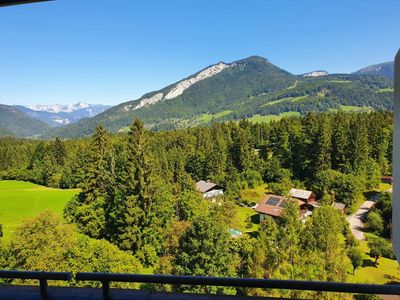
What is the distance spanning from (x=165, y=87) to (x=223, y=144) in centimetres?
13965

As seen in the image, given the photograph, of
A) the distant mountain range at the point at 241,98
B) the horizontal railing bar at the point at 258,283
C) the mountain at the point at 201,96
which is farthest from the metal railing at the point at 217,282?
the mountain at the point at 201,96

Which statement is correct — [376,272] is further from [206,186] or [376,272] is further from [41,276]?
[206,186]

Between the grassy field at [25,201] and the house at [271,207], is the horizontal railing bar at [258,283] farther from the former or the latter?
the grassy field at [25,201]

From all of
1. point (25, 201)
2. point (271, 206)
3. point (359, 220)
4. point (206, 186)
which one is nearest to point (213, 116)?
point (206, 186)

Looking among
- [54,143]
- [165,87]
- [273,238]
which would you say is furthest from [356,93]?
[165,87]

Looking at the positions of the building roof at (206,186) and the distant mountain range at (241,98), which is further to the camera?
the distant mountain range at (241,98)

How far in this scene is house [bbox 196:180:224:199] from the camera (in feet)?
86.6

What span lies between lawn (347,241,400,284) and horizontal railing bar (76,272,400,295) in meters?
11.7

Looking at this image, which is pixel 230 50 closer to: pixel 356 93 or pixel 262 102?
pixel 356 93

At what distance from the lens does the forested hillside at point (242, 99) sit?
8262cm

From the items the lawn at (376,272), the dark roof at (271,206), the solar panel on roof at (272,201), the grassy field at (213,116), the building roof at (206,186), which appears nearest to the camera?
the lawn at (376,272)

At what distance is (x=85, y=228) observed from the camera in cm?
1622

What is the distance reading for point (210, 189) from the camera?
89.8 feet

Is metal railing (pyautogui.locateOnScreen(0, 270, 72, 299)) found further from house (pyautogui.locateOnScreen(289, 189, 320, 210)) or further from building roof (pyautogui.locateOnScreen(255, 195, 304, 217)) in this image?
house (pyautogui.locateOnScreen(289, 189, 320, 210))
